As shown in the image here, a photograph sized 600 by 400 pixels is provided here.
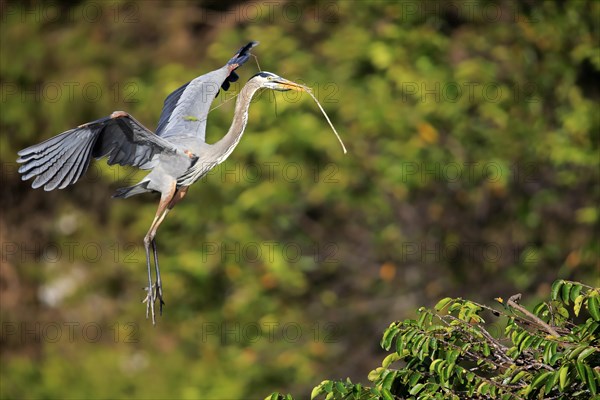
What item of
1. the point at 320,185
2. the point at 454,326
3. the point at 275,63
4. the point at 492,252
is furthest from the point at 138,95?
the point at 454,326

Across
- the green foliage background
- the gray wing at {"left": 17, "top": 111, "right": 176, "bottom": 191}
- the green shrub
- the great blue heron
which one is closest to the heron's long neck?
Result: the great blue heron

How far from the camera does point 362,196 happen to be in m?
7.92

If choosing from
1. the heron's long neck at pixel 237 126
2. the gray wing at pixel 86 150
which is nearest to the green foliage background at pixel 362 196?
the heron's long neck at pixel 237 126

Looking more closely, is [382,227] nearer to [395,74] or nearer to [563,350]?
[395,74]

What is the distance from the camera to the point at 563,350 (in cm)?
299

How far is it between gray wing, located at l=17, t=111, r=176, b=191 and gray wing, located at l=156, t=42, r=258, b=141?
0.26 m

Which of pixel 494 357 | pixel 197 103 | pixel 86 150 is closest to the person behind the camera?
pixel 86 150

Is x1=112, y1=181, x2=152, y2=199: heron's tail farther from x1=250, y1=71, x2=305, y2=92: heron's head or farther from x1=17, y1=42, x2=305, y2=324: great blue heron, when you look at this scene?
x1=250, y1=71, x2=305, y2=92: heron's head

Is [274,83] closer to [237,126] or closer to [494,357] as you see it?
[237,126]

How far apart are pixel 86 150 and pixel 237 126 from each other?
42 cm

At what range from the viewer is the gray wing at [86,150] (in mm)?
2854

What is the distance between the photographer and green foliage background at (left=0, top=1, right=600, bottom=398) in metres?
7.50

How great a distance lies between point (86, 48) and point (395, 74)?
143 inches

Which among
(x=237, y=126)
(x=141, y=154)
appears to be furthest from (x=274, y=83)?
(x=141, y=154)
